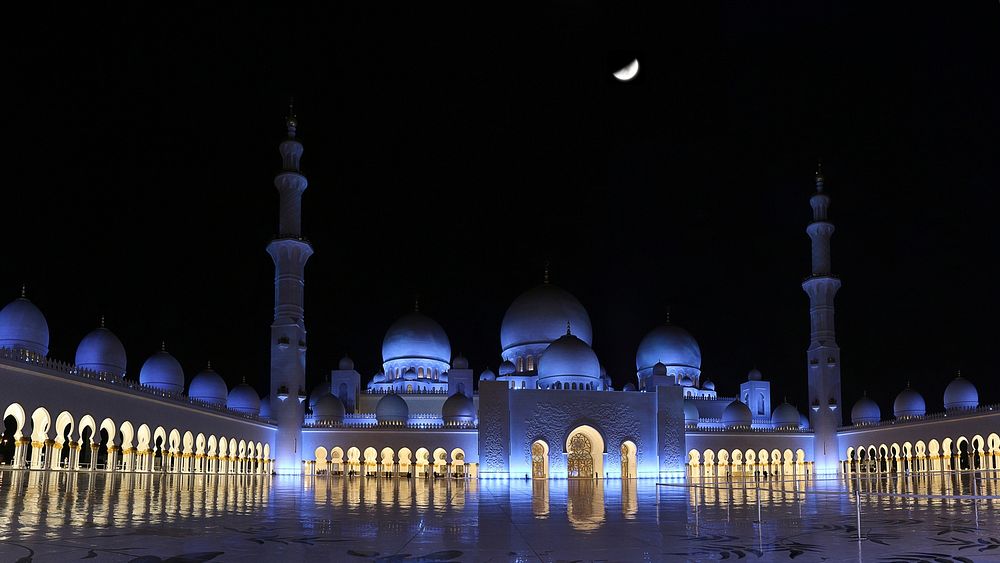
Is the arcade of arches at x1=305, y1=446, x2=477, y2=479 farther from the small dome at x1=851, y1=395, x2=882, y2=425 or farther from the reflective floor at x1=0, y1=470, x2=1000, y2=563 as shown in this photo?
the reflective floor at x1=0, y1=470, x2=1000, y2=563

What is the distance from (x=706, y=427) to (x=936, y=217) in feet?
34.0

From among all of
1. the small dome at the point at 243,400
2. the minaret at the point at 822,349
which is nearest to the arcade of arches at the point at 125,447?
the small dome at the point at 243,400

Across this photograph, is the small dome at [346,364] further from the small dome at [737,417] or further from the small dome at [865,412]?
the small dome at [865,412]

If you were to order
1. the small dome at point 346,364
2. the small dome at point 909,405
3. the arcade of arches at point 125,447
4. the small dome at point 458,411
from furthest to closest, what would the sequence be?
1. the small dome at point 346,364
2. the small dome at point 909,405
3. the small dome at point 458,411
4. the arcade of arches at point 125,447

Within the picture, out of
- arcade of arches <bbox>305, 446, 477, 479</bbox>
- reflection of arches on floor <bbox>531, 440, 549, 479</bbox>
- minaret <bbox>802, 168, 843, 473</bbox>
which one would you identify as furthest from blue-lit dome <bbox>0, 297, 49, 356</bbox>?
minaret <bbox>802, 168, 843, 473</bbox>

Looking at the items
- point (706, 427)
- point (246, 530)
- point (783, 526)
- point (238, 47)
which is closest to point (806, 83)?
point (706, 427)

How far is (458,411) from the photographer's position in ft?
99.0

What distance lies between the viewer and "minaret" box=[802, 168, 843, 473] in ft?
105

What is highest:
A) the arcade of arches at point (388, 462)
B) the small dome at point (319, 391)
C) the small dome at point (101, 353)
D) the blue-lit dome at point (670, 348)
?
the blue-lit dome at point (670, 348)

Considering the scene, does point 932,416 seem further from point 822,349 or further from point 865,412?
point 865,412

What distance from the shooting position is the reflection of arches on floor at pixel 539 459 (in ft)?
93.6

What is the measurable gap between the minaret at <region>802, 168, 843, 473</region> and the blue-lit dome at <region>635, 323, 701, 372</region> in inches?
187

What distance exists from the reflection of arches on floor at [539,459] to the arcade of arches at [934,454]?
9198 mm

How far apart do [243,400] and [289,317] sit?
4.57 metres
